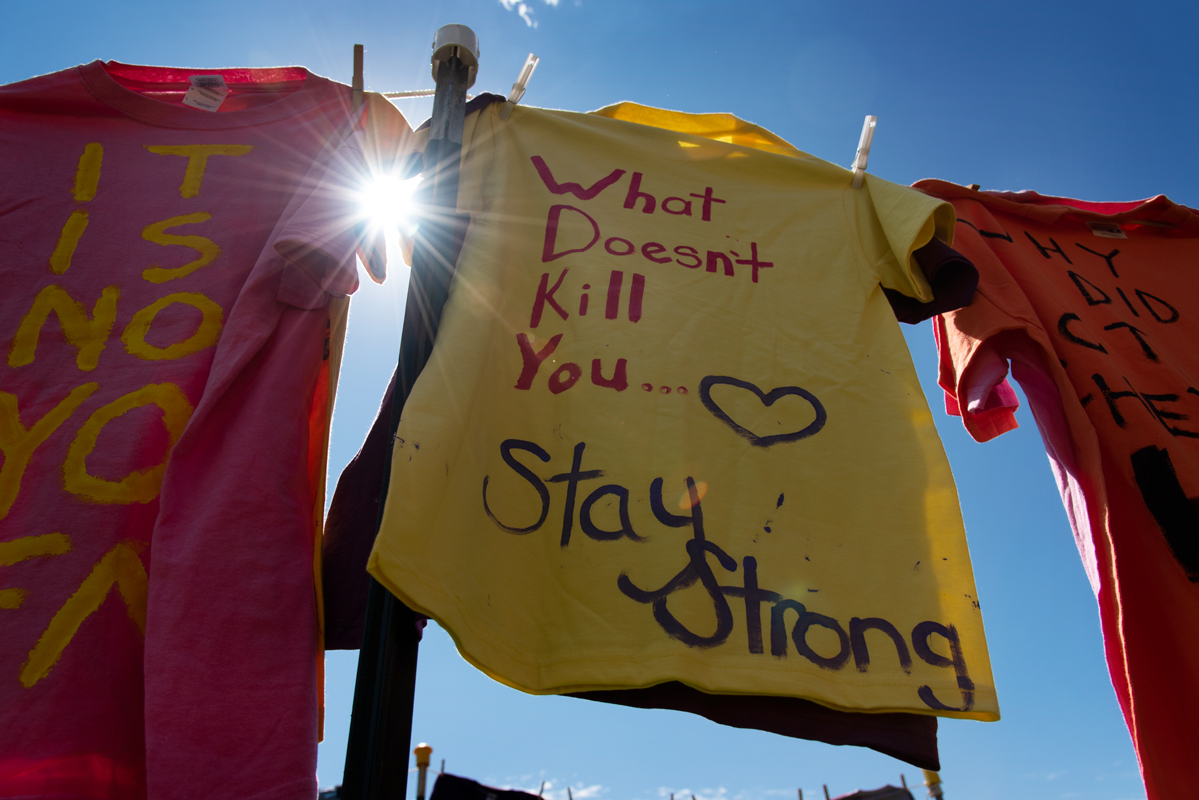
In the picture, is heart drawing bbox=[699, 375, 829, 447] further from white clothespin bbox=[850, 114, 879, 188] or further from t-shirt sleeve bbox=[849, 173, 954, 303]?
white clothespin bbox=[850, 114, 879, 188]

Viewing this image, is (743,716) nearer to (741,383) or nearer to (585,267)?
(741,383)

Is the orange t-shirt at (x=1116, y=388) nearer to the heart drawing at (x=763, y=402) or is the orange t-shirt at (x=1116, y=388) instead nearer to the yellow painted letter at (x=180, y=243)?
the heart drawing at (x=763, y=402)

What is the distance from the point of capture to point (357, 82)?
1570mm

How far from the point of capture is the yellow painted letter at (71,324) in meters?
1.17

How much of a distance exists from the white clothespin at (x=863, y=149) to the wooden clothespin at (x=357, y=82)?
117 centimetres

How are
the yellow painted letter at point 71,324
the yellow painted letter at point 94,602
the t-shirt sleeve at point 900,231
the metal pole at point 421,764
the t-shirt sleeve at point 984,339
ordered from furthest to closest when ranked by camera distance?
the metal pole at point 421,764 < the t-shirt sleeve at point 984,339 < the t-shirt sleeve at point 900,231 < the yellow painted letter at point 71,324 < the yellow painted letter at point 94,602

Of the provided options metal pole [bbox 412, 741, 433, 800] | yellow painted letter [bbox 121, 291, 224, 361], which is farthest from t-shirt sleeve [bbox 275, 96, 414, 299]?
metal pole [bbox 412, 741, 433, 800]

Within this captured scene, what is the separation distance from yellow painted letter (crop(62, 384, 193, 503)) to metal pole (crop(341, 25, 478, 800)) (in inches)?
14.4

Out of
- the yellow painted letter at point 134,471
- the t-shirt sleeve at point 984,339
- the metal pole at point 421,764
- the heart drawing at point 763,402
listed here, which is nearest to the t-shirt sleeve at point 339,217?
the yellow painted letter at point 134,471

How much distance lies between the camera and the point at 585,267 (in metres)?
1.38

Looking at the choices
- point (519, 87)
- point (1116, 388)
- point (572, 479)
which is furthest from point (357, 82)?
point (1116, 388)

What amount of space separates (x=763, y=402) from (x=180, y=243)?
3.68 ft

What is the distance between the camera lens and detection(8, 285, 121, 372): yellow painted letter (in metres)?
1.17

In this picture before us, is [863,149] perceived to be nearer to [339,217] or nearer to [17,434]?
[339,217]
